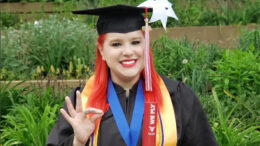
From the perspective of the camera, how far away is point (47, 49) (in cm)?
588

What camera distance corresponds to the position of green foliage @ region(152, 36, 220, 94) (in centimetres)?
493

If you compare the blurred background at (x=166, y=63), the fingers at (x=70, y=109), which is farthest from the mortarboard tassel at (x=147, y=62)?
the blurred background at (x=166, y=63)

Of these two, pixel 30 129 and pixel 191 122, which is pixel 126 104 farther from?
pixel 30 129

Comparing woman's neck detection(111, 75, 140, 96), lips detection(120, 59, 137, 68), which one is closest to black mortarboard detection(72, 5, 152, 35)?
lips detection(120, 59, 137, 68)

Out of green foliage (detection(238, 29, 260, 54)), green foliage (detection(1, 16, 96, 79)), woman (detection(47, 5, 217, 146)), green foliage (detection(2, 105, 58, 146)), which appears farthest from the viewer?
green foliage (detection(1, 16, 96, 79))

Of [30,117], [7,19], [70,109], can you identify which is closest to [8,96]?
[30,117]

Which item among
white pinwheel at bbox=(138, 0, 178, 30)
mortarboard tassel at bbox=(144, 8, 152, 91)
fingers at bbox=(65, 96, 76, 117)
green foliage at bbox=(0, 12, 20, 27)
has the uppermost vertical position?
white pinwheel at bbox=(138, 0, 178, 30)

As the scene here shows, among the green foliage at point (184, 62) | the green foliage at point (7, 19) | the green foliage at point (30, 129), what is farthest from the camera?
the green foliage at point (7, 19)

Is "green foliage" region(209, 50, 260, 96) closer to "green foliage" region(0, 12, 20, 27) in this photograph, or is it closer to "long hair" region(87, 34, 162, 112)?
"long hair" region(87, 34, 162, 112)

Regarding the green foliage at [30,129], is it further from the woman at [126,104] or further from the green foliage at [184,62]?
the green foliage at [184,62]

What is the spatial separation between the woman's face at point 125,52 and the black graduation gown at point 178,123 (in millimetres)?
149

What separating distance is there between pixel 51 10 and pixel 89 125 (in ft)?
18.6

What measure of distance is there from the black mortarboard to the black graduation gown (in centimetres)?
34

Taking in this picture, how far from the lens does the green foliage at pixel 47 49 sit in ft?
19.0
